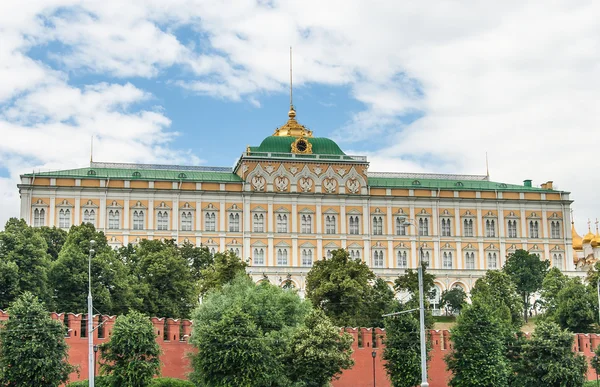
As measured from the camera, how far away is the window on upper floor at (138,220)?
120812 mm

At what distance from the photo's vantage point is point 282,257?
12319cm

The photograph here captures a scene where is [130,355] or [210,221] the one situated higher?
[210,221]

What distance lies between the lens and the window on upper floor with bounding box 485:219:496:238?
130 m

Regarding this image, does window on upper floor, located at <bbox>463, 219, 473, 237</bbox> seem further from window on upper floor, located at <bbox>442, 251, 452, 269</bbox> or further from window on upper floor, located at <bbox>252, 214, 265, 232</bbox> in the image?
window on upper floor, located at <bbox>252, 214, 265, 232</bbox>

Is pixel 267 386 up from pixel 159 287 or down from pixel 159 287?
down

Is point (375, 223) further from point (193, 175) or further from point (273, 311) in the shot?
point (273, 311)

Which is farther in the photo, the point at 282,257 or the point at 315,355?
the point at 282,257

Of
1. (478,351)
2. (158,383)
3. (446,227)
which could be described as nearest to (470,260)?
(446,227)

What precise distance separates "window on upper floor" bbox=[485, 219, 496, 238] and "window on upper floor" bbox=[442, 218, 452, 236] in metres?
5.24

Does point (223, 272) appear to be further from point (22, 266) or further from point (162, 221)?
point (162, 221)

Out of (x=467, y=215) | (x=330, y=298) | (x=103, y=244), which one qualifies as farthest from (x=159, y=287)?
(x=467, y=215)

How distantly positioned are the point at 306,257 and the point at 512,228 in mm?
29696

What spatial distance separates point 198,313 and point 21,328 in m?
12.4

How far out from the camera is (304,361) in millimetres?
60688
